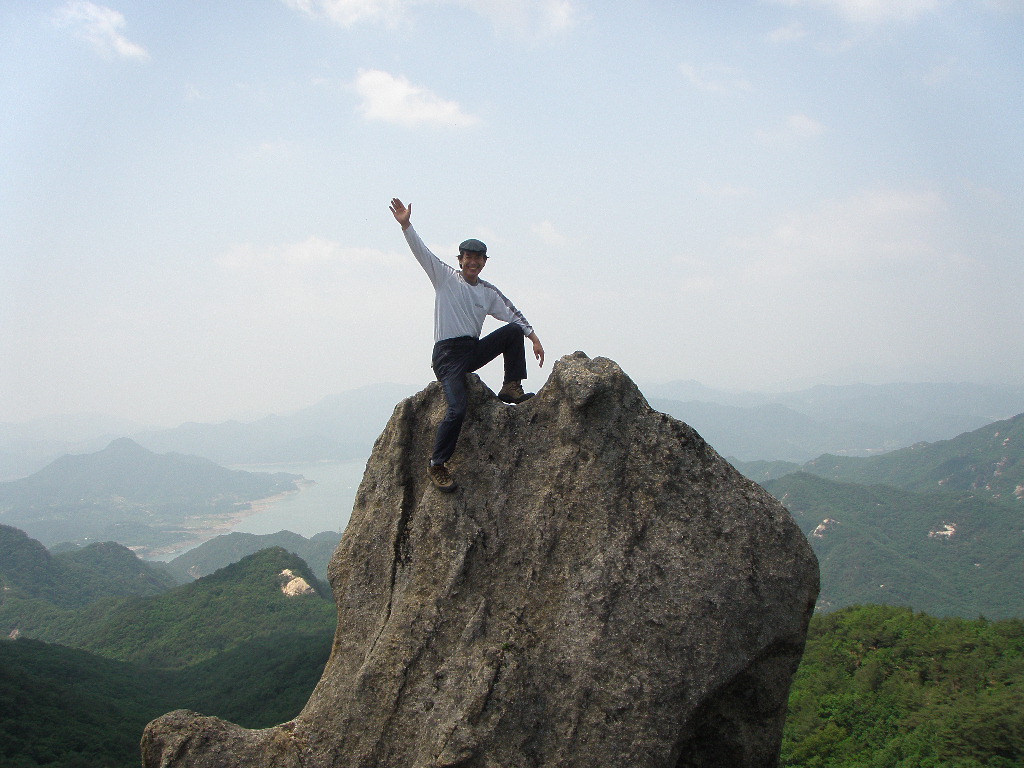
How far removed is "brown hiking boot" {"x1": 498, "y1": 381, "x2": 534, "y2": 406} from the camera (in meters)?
8.77

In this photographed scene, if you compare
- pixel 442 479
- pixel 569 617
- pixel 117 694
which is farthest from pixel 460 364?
pixel 117 694

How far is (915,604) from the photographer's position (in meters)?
86.9

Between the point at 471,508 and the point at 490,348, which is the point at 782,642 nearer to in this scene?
the point at 471,508

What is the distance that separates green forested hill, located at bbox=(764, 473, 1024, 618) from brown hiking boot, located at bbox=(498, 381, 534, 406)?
96.5m

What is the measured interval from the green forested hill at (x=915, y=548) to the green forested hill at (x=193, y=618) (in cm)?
7636

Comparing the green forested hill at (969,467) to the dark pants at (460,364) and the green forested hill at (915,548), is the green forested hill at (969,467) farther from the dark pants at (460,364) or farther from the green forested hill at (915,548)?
the dark pants at (460,364)

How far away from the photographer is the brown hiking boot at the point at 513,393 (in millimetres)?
8766

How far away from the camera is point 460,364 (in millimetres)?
8055

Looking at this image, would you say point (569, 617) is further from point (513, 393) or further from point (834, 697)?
point (834, 697)

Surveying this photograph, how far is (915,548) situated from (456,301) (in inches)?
5062

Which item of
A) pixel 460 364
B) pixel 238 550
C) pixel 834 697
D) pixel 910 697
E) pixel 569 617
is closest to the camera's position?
pixel 569 617

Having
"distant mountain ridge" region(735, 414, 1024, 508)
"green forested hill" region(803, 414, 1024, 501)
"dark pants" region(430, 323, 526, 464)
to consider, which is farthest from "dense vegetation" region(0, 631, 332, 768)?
"green forested hill" region(803, 414, 1024, 501)

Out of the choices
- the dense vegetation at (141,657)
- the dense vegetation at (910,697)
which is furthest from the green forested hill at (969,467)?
the dense vegetation at (141,657)

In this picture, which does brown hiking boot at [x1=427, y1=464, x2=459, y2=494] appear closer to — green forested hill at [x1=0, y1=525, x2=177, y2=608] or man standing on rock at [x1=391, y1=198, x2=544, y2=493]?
man standing on rock at [x1=391, y1=198, x2=544, y2=493]
